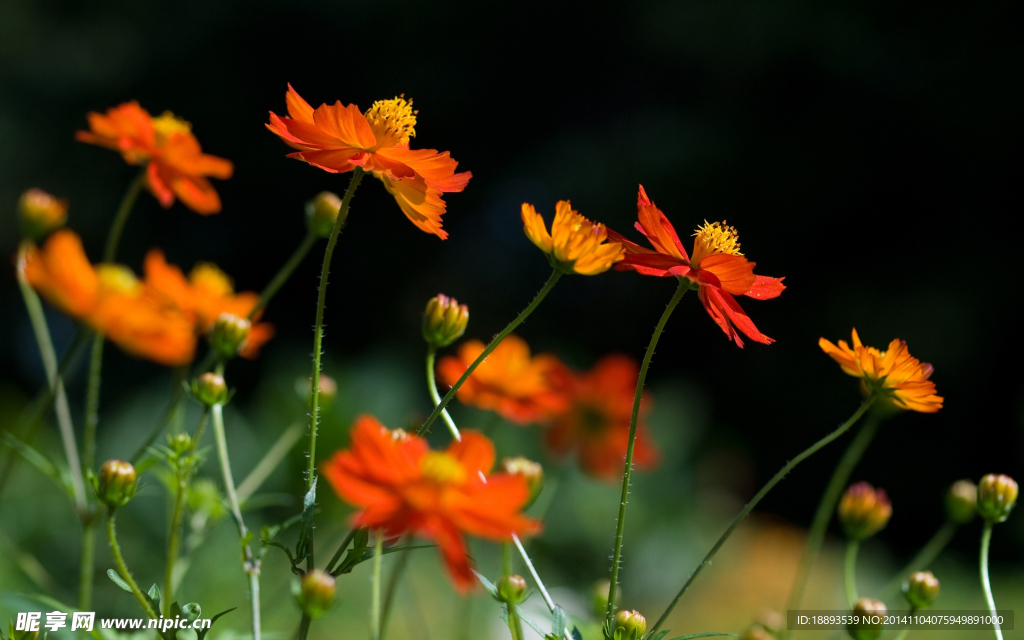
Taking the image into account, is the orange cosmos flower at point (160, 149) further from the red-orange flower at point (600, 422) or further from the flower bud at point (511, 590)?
the red-orange flower at point (600, 422)

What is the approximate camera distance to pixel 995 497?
61cm

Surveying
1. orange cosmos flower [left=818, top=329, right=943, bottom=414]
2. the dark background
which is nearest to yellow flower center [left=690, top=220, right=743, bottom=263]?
orange cosmos flower [left=818, top=329, right=943, bottom=414]

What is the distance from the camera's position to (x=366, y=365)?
3.39 meters

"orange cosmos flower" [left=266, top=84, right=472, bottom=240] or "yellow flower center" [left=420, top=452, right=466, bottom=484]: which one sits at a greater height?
"orange cosmos flower" [left=266, top=84, right=472, bottom=240]

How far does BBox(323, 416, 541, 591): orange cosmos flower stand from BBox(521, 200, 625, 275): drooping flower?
0.18m

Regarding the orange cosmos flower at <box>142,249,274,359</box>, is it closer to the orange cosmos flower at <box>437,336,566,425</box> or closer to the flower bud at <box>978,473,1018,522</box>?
the orange cosmos flower at <box>437,336,566,425</box>

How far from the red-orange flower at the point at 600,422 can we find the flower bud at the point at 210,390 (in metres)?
0.63

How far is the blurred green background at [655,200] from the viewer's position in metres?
3.36

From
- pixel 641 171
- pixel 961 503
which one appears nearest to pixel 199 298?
pixel 961 503

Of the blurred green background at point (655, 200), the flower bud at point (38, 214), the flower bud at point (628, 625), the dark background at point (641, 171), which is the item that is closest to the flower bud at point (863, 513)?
the flower bud at point (628, 625)

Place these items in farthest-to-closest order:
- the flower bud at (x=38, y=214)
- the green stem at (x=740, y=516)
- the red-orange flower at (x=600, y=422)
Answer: the red-orange flower at (x=600, y=422), the flower bud at (x=38, y=214), the green stem at (x=740, y=516)

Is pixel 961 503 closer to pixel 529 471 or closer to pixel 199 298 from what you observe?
pixel 529 471

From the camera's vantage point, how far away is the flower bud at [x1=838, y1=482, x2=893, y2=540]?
0.70m

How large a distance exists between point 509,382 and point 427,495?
0.48 meters
